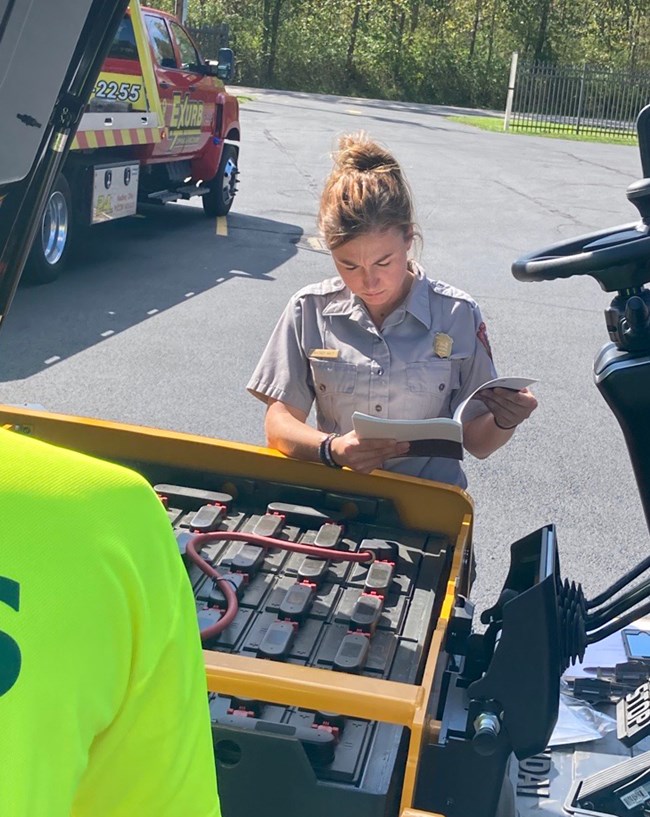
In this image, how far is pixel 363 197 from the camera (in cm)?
240

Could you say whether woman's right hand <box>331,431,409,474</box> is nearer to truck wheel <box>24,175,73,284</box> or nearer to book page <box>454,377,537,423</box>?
book page <box>454,377,537,423</box>

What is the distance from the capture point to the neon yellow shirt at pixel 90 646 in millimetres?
723

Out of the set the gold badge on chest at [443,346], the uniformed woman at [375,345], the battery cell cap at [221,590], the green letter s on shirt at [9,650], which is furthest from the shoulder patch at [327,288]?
the green letter s on shirt at [9,650]

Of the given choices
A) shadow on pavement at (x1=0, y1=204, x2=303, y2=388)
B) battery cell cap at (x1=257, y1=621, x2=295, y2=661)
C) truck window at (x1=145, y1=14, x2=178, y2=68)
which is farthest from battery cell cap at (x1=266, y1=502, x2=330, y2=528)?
truck window at (x1=145, y1=14, x2=178, y2=68)

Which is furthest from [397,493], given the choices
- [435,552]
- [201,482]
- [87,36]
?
[87,36]

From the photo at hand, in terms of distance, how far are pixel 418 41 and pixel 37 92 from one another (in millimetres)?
38408

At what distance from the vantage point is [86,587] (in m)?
0.76

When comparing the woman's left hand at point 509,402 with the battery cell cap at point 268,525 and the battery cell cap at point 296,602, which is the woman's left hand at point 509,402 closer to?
the battery cell cap at point 268,525

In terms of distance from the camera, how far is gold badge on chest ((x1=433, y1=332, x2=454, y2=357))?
2.57m

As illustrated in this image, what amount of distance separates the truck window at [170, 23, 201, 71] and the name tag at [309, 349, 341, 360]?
884 centimetres

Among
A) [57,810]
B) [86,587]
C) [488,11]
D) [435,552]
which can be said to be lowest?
[435,552]

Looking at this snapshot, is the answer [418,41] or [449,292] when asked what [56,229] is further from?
[418,41]

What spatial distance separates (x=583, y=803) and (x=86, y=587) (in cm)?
159

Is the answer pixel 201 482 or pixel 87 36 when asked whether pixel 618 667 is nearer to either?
pixel 201 482
